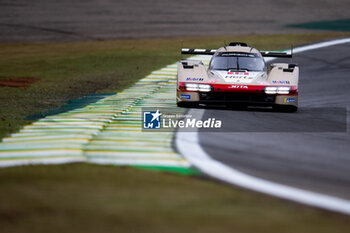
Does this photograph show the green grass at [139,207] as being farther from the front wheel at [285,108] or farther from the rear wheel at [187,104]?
the front wheel at [285,108]

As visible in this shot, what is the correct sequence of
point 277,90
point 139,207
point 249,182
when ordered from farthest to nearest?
point 277,90 < point 249,182 < point 139,207

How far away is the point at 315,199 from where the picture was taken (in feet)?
17.4

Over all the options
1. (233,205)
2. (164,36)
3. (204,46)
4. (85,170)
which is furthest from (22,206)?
(164,36)

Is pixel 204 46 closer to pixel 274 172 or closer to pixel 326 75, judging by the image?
pixel 326 75

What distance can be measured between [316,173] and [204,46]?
689 inches

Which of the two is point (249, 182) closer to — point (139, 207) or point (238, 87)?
point (139, 207)

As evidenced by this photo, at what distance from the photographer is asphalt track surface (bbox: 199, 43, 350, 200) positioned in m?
6.17

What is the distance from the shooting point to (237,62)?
1215cm

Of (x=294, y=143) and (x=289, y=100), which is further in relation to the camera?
(x=289, y=100)

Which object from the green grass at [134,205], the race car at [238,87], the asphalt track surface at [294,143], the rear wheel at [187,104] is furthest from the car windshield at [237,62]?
the green grass at [134,205]

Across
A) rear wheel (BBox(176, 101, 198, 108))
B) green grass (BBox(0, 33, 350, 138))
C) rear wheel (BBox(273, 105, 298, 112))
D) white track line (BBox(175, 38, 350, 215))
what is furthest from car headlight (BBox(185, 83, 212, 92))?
white track line (BBox(175, 38, 350, 215))

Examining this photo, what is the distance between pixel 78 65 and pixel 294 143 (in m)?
13.4

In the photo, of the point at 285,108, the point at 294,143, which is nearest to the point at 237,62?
the point at 285,108

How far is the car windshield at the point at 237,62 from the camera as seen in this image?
12023 mm
